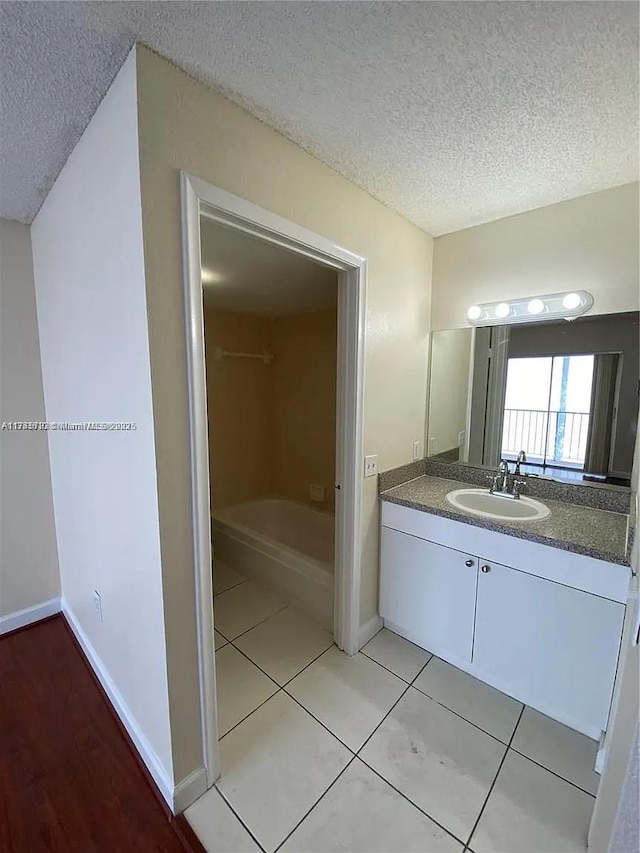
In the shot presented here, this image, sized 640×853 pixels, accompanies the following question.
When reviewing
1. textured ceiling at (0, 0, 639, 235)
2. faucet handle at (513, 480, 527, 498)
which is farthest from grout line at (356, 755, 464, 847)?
textured ceiling at (0, 0, 639, 235)

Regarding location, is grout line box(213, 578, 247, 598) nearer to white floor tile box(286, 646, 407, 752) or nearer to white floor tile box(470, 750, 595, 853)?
white floor tile box(286, 646, 407, 752)

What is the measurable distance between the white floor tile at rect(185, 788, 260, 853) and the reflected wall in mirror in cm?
187

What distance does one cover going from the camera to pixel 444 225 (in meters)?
1.97

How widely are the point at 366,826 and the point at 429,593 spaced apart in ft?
2.96

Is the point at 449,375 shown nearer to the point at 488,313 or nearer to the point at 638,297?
the point at 488,313

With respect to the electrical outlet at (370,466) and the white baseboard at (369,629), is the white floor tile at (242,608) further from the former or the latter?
the electrical outlet at (370,466)

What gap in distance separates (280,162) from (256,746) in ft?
7.28

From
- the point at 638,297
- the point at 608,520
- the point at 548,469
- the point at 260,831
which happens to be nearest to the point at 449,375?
the point at 548,469

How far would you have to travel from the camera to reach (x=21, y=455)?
2047 millimetres

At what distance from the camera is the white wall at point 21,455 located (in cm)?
194

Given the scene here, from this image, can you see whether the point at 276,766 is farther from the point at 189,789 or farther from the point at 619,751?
the point at 619,751

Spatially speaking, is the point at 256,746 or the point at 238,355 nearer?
the point at 256,746

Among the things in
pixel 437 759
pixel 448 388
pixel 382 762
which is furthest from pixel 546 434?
pixel 382 762

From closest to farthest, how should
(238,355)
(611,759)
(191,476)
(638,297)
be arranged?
(611,759), (191,476), (638,297), (238,355)
